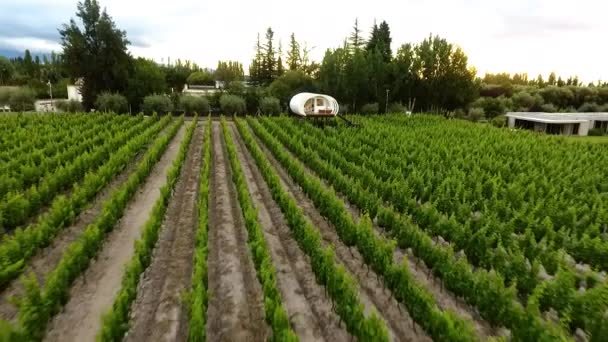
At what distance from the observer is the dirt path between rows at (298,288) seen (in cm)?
745

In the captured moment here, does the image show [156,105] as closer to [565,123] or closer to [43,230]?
[43,230]

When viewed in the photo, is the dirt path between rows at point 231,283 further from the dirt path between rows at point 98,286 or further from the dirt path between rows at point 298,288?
the dirt path between rows at point 98,286

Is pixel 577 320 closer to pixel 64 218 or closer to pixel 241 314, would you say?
pixel 241 314

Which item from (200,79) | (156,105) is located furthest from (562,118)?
(200,79)

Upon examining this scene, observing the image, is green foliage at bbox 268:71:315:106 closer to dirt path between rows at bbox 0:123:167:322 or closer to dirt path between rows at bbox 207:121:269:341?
dirt path between rows at bbox 0:123:167:322

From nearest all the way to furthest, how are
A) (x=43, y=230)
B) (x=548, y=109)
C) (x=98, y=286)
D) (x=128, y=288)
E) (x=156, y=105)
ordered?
(x=128, y=288), (x=98, y=286), (x=43, y=230), (x=156, y=105), (x=548, y=109)

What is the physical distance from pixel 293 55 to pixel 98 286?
3579 inches

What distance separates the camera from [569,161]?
70.3ft

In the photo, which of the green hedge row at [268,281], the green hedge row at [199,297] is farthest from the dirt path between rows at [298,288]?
the green hedge row at [199,297]

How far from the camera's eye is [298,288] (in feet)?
29.3

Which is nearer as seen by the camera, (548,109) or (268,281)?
(268,281)

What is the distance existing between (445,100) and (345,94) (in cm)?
1810

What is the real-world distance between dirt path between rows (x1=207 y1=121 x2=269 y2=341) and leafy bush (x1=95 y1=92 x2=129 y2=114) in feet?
133

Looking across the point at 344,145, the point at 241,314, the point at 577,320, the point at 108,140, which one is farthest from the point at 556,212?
the point at 108,140
